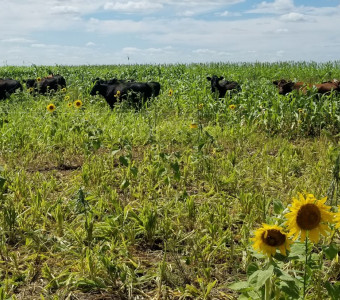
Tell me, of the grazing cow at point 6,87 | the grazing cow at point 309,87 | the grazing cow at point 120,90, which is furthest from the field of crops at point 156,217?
the grazing cow at point 6,87

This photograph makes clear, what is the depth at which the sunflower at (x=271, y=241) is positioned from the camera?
193 centimetres

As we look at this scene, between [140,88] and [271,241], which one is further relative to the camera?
[140,88]

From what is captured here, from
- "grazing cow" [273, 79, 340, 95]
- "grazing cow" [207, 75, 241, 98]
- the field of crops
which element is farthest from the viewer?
"grazing cow" [207, 75, 241, 98]

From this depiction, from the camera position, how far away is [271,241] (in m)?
1.93

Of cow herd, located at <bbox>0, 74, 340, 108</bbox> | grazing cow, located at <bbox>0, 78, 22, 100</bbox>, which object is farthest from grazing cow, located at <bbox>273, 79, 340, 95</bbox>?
grazing cow, located at <bbox>0, 78, 22, 100</bbox>

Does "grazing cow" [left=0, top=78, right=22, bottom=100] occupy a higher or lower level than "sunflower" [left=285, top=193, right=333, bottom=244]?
higher

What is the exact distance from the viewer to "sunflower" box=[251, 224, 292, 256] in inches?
75.9

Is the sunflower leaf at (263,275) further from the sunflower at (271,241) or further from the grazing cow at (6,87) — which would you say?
the grazing cow at (6,87)

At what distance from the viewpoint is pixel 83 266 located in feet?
9.68

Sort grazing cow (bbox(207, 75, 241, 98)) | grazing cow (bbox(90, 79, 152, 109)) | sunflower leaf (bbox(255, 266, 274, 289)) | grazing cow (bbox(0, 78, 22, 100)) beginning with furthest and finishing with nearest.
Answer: grazing cow (bbox(0, 78, 22, 100)), grazing cow (bbox(207, 75, 241, 98)), grazing cow (bbox(90, 79, 152, 109)), sunflower leaf (bbox(255, 266, 274, 289))

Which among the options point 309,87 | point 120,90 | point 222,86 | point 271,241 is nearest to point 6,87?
point 120,90

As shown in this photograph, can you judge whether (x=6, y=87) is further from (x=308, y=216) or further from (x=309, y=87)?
(x=308, y=216)

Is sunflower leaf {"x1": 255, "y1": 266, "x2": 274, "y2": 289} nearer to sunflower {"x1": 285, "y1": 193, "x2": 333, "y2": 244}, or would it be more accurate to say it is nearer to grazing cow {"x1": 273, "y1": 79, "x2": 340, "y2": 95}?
sunflower {"x1": 285, "y1": 193, "x2": 333, "y2": 244}

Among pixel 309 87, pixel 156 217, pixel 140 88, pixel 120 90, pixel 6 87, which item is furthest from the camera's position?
pixel 6 87
